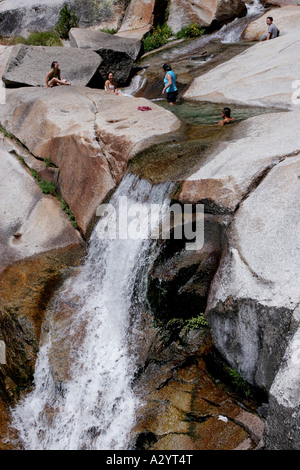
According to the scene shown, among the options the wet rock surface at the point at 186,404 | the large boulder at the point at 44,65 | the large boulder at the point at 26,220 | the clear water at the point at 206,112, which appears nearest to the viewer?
the wet rock surface at the point at 186,404

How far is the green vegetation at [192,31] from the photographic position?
1802 centimetres

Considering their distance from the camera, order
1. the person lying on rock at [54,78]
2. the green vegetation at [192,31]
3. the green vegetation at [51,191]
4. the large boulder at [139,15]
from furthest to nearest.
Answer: the large boulder at [139,15], the green vegetation at [192,31], the person lying on rock at [54,78], the green vegetation at [51,191]

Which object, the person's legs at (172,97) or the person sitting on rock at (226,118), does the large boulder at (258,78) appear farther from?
the person sitting on rock at (226,118)

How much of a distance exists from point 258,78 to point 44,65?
6.68 metres

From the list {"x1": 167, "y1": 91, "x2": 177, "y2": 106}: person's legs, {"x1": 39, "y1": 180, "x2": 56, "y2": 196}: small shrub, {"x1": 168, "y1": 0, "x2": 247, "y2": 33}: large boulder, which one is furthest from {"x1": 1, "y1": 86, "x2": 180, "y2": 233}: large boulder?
{"x1": 168, "y1": 0, "x2": 247, "y2": 33}: large boulder

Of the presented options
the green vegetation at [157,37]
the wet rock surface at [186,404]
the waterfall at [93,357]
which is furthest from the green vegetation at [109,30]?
the wet rock surface at [186,404]

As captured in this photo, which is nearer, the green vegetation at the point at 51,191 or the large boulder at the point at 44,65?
the green vegetation at the point at 51,191

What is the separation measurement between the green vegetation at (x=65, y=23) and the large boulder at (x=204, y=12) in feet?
14.9

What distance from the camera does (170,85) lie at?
1245cm

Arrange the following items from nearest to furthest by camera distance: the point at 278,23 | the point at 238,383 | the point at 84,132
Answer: the point at 238,383, the point at 84,132, the point at 278,23

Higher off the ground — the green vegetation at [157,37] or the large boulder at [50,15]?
the large boulder at [50,15]

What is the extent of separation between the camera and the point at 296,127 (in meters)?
7.57

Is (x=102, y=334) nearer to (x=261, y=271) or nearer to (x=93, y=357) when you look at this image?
(x=93, y=357)

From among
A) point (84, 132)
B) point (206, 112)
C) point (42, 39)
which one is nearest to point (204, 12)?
point (42, 39)
